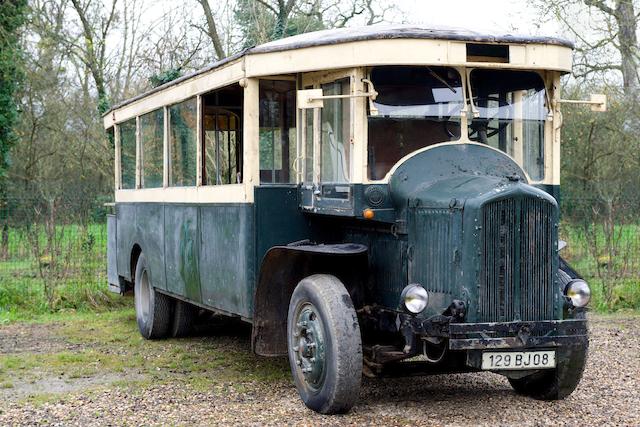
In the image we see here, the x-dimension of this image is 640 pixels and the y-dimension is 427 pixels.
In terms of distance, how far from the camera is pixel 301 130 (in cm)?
811

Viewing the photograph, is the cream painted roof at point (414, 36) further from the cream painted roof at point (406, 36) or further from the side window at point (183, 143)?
the side window at point (183, 143)

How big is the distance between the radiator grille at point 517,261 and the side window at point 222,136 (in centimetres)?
287

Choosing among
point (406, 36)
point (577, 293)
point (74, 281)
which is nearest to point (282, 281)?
point (406, 36)

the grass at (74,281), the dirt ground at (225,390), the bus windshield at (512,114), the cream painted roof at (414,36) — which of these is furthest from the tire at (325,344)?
the grass at (74,281)

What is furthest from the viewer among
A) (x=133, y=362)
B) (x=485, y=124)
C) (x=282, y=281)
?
(x=133, y=362)

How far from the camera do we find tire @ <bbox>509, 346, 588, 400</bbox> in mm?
7250

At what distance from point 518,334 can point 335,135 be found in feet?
6.98

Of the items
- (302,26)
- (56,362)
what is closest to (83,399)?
(56,362)

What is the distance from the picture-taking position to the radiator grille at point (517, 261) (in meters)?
6.56

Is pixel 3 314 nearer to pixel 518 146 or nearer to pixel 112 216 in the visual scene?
pixel 112 216

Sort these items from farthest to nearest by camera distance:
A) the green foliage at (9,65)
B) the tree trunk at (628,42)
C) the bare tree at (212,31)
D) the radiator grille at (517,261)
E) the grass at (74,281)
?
the tree trunk at (628,42) → the bare tree at (212,31) → the green foliage at (9,65) → the grass at (74,281) → the radiator grille at (517,261)

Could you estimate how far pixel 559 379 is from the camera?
740 centimetres

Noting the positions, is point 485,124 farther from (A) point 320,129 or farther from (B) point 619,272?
(B) point 619,272

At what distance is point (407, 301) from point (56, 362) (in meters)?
4.58
